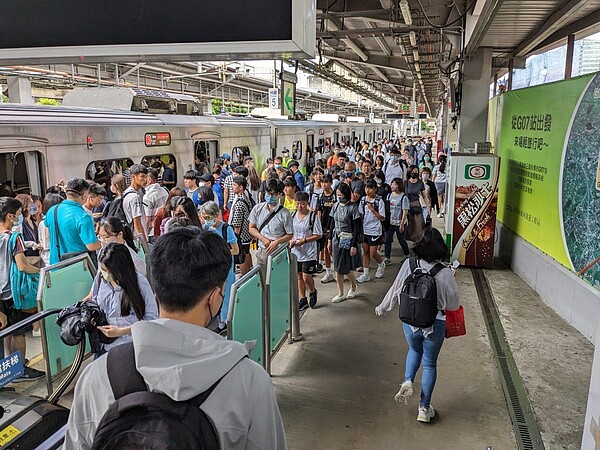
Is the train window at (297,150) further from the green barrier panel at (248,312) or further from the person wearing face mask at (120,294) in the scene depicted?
the person wearing face mask at (120,294)

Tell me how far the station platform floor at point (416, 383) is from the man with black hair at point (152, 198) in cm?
239

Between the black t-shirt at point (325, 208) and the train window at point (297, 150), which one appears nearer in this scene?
the black t-shirt at point (325, 208)

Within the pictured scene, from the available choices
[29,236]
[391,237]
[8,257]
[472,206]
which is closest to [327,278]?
[391,237]

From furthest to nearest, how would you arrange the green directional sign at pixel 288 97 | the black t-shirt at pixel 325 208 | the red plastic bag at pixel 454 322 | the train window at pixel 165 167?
the green directional sign at pixel 288 97 → the train window at pixel 165 167 → the black t-shirt at pixel 325 208 → the red plastic bag at pixel 454 322

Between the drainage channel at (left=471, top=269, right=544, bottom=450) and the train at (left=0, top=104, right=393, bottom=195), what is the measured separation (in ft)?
19.0

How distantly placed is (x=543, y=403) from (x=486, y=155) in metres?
4.60

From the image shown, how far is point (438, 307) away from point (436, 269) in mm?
291

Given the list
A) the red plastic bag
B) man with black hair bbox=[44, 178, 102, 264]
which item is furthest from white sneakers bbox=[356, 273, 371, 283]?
man with black hair bbox=[44, 178, 102, 264]

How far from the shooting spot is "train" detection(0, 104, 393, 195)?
6242 millimetres

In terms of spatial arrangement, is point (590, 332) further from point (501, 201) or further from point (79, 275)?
point (79, 275)

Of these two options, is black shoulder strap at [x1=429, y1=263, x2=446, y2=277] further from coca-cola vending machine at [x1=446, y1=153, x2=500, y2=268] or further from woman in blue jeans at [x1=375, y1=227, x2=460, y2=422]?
coca-cola vending machine at [x1=446, y1=153, x2=500, y2=268]

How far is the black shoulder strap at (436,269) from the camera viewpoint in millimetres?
3744

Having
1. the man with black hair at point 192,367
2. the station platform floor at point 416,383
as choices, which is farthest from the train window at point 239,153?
the man with black hair at point 192,367

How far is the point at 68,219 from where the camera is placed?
186 inches
